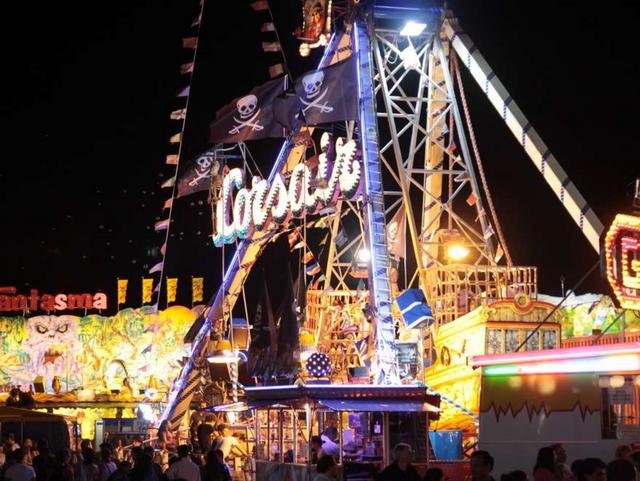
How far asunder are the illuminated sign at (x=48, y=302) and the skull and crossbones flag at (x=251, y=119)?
35.3 meters

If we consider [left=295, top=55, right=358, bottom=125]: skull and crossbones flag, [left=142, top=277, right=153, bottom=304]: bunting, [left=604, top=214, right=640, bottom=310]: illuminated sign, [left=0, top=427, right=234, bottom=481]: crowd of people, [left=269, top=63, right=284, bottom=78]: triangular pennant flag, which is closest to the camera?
[left=0, top=427, right=234, bottom=481]: crowd of people

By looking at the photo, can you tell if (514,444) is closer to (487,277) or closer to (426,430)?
(426,430)

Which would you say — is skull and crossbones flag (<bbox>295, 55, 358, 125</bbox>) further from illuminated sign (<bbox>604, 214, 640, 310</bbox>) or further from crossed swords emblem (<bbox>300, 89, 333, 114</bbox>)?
illuminated sign (<bbox>604, 214, 640, 310</bbox>)

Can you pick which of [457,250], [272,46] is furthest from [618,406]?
[272,46]

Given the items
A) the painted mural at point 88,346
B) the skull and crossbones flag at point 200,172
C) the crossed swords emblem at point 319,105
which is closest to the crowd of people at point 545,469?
the crossed swords emblem at point 319,105

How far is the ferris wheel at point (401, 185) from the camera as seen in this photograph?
25938mm

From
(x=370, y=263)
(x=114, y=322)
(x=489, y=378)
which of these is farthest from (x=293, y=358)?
(x=114, y=322)

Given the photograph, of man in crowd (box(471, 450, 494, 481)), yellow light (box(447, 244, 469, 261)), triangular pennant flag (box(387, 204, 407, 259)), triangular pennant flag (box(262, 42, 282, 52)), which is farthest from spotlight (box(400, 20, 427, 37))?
man in crowd (box(471, 450, 494, 481))

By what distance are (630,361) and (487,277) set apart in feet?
55.0

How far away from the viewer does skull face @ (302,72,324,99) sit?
28.2 m

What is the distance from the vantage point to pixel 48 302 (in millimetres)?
64875

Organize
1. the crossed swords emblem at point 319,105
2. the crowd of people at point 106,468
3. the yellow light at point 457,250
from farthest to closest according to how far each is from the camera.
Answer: the yellow light at point 457,250 → the crossed swords emblem at point 319,105 → the crowd of people at point 106,468

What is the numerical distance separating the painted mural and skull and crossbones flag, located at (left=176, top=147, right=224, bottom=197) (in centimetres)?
2287

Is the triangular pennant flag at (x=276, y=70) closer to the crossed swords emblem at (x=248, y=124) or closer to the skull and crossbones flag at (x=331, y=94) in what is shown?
the crossed swords emblem at (x=248, y=124)
